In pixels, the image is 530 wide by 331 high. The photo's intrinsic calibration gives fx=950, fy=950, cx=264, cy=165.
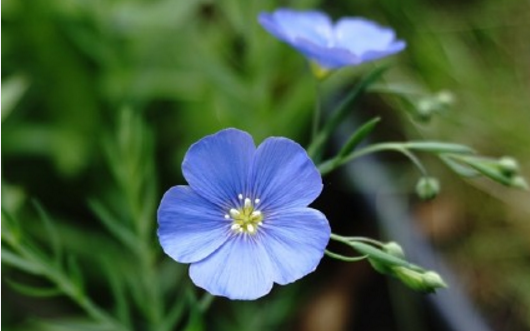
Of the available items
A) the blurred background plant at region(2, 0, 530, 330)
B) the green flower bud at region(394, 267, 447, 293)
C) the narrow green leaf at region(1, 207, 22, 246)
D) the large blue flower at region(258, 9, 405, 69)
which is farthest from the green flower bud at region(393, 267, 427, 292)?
the blurred background plant at region(2, 0, 530, 330)

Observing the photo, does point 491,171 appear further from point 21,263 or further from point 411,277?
point 21,263

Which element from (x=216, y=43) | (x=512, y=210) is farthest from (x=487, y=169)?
(x=216, y=43)

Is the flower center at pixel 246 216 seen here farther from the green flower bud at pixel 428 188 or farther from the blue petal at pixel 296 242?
the green flower bud at pixel 428 188

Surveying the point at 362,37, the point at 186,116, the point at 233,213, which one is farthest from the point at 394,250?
the point at 186,116

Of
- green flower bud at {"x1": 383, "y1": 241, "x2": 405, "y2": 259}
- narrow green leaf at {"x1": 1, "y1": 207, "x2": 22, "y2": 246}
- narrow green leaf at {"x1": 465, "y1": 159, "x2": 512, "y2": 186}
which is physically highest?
narrow green leaf at {"x1": 1, "y1": 207, "x2": 22, "y2": 246}

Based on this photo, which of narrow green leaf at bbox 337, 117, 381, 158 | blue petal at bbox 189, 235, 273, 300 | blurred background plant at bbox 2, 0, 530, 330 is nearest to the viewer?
blue petal at bbox 189, 235, 273, 300

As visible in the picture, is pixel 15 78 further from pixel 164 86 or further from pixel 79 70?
pixel 164 86

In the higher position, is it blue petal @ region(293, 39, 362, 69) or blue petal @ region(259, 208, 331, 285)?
blue petal @ region(293, 39, 362, 69)

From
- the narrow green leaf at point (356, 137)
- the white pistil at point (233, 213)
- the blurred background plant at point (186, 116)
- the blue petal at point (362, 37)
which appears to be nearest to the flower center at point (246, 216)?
the white pistil at point (233, 213)

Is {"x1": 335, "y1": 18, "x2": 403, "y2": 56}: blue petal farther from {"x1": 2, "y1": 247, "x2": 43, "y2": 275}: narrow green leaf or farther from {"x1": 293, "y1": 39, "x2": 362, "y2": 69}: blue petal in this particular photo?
{"x1": 2, "y1": 247, "x2": 43, "y2": 275}: narrow green leaf
